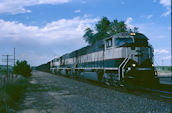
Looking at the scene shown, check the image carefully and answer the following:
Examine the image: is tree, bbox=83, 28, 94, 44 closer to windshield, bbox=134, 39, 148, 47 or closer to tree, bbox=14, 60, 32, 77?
tree, bbox=14, 60, 32, 77

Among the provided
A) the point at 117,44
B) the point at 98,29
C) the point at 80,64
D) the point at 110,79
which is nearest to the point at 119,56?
the point at 117,44

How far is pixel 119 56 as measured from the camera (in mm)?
12508

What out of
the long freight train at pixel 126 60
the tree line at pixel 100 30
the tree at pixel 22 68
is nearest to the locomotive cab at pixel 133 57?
the long freight train at pixel 126 60

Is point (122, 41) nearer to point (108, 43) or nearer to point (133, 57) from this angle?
point (133, 57)

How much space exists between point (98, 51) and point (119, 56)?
4.23 m

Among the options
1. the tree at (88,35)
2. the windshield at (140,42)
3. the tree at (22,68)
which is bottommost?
the tree at (22,68)

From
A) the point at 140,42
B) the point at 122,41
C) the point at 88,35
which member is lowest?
the point at 140,42

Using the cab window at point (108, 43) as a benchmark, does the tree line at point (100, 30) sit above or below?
above

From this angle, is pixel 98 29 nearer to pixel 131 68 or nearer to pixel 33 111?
pixel 131 68

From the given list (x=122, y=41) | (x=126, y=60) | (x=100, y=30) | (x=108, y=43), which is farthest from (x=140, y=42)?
(x=100, y=30)

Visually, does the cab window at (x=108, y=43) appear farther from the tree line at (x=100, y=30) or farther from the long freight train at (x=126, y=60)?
the tree line at (x=100, y=30)

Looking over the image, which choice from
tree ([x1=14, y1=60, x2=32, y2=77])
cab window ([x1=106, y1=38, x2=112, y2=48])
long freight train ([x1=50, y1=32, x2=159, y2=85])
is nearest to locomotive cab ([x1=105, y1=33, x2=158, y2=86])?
long freight train ([x1=50, y1=32, x2=159, y2=85])

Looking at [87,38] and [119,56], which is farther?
[87,38]

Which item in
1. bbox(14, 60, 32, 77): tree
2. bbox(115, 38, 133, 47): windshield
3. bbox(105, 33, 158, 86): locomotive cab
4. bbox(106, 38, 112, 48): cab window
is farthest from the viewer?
bbox(14, 60, 32, 77): tree
